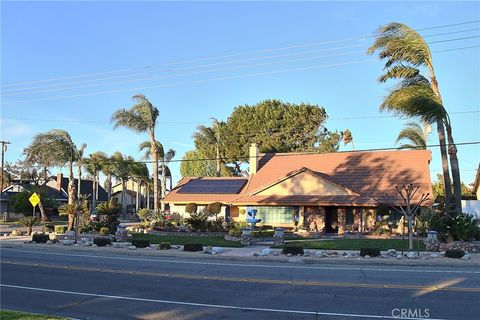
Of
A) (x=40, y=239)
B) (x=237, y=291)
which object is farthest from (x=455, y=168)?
(x=40, y=239)

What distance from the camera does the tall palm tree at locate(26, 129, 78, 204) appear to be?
40.5 meters

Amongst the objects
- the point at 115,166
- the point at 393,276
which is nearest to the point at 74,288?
the point at 393,276

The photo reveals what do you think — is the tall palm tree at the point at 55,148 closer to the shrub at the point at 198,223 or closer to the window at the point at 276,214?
the shrub at the point at 198,223

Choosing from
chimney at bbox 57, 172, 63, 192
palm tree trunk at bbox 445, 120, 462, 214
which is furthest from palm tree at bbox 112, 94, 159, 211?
chimney at bbox 57, 172, 63, 192

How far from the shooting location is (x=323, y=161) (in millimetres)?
41500

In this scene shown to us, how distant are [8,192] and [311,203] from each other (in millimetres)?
48075

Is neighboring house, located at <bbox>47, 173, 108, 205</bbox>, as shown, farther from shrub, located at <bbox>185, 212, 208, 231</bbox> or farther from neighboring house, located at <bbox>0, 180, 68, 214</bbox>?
shrub, located at <bbox>185, 212, 208, 231</bbox>

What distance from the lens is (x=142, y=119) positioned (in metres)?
43.6

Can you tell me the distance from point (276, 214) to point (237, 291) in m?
25.1

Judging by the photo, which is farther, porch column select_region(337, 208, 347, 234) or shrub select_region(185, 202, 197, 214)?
shrub select_region(185, 202, 197, 214)

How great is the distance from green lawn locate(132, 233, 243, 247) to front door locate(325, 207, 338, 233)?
31.7ft

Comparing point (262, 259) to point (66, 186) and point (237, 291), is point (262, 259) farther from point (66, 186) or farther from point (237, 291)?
point (66, 186)

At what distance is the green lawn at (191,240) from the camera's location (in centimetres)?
2636

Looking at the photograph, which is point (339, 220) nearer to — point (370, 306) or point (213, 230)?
point (213, 230)
